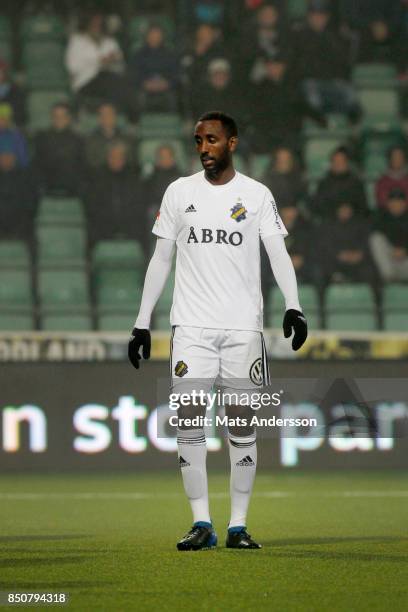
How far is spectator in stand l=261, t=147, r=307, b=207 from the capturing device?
13.3 m

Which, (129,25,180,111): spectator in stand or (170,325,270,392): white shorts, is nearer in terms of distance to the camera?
(170,325,270,392): white shorts

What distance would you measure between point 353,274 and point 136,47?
14.4 ft

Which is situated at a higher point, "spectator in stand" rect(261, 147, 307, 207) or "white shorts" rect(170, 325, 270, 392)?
"spectator in stand" rect(261, 147, 307, 207)

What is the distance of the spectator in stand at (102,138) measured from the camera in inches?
544

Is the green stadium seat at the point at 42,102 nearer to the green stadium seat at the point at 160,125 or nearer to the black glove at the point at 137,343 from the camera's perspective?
the green stadium seat at the point at 160,125

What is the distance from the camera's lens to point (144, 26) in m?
15.9

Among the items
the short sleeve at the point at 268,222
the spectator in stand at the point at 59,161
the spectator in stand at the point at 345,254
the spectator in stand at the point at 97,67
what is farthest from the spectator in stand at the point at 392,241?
the short sleeve at the point at 268,222

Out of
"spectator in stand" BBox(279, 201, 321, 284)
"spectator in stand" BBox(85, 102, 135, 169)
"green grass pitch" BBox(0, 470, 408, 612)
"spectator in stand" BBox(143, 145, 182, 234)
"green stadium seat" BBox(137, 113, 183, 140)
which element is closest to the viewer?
"green grass pitch" BBox(0, 470, 408, 612)

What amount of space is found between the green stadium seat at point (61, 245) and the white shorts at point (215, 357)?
7.03m

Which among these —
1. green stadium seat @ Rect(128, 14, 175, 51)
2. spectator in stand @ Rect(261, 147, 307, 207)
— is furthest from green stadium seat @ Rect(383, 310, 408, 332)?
green stadium seat @ Rect(128, 14, 175, 51)

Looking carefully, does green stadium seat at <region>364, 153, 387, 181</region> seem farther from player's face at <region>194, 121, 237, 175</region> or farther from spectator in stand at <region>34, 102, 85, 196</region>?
player's face at <region>194, 121, 237, 175</region>

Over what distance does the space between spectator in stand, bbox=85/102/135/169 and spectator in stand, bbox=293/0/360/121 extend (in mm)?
2258

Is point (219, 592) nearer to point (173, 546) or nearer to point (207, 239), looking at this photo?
point (173, 546)

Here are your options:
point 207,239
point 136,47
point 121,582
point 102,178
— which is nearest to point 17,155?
point 102,178
